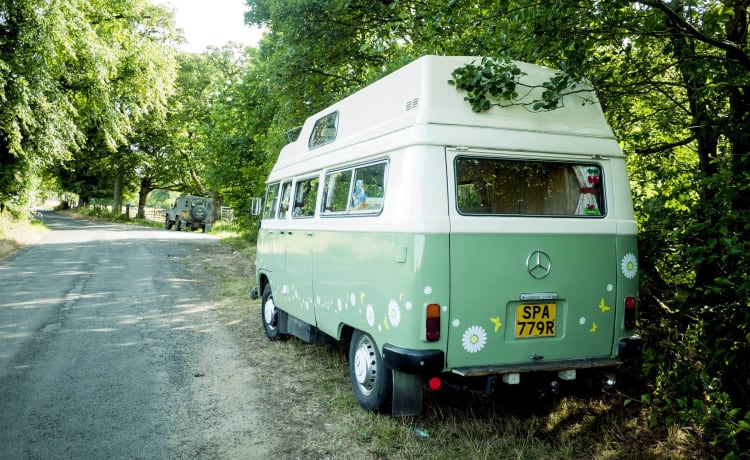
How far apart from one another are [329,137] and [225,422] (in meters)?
3.04

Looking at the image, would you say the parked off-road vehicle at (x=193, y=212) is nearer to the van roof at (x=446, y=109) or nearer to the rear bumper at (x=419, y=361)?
the van roof at (x=446, y=109)

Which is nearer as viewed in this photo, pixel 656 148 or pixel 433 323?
pixel 433 323

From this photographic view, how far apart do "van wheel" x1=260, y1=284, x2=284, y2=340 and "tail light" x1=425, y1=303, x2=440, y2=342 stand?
3.66 metres

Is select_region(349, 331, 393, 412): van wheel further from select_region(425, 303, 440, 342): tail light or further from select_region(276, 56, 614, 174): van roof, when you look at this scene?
select_region(276, 56, 614, 174): van roof

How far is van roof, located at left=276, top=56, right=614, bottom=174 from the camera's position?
4160 mm

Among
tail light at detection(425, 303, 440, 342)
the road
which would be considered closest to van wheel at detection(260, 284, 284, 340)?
the road

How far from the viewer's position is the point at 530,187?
14.5 ft

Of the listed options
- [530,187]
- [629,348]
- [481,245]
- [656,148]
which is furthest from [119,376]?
[656,148]

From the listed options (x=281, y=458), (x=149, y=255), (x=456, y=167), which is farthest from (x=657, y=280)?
(x=149, y=255)

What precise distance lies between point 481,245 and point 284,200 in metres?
3.67

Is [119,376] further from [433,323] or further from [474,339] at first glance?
[474,339]

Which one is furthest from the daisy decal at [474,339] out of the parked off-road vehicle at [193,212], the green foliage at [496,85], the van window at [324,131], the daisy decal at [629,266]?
the parked off-road vehicle at [193,212]

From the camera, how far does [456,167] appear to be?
13.5 ft

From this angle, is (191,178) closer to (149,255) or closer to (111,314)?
(149,255)
